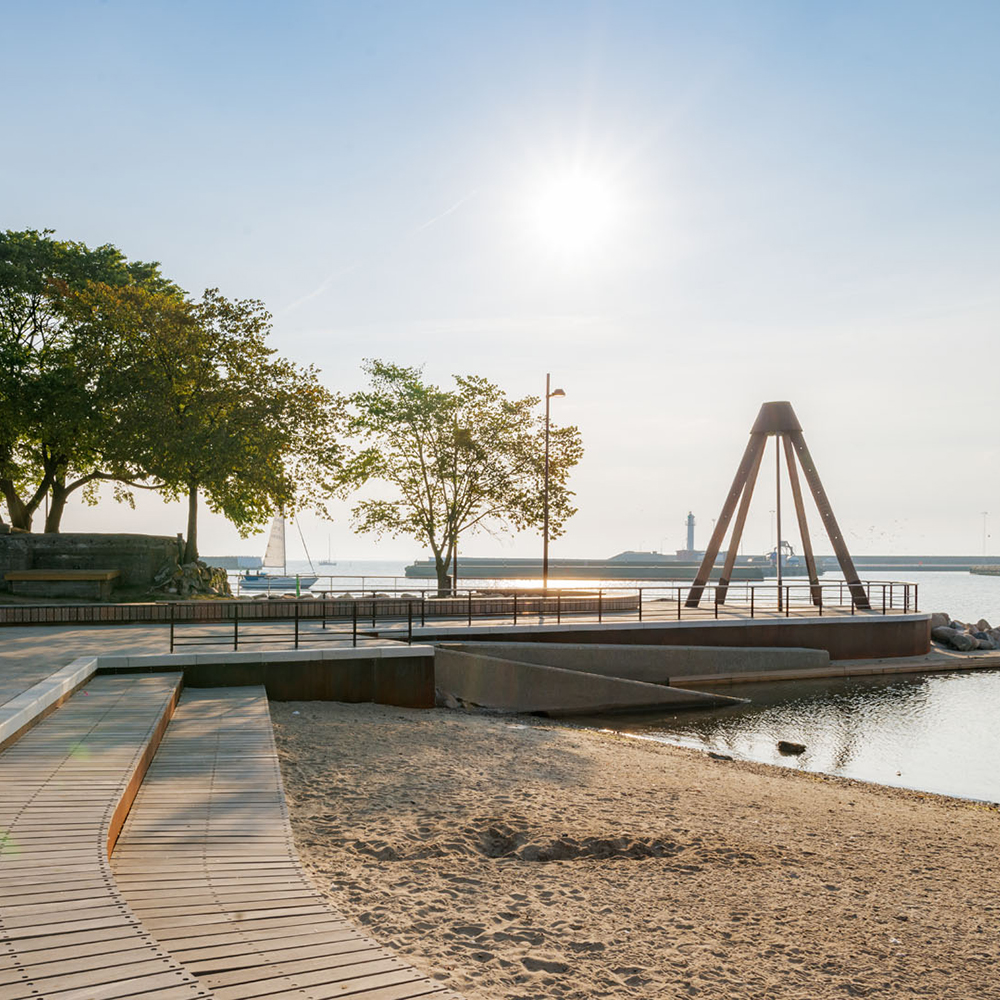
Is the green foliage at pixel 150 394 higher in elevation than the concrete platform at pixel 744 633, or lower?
higher

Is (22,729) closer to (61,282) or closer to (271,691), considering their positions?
(271,691)

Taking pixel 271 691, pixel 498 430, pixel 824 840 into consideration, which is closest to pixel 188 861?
pixel 824 840

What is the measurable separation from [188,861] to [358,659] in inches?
403

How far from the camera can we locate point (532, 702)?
20.2 meters

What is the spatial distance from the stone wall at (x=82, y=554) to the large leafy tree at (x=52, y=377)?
10.0 ft

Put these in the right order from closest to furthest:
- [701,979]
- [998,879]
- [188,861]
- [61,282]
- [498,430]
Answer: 1. [701,979]
2. [188,861]
3. [998,879]
4. [61,282]
5. [498,430]

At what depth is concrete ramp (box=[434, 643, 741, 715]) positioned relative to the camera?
19219mm

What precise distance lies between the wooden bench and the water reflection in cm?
1776

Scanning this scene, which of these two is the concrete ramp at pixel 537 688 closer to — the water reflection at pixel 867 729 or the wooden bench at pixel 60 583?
the water reflection at pixel 867 729

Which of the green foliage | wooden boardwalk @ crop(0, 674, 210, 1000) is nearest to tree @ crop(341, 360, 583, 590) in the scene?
the green foliage

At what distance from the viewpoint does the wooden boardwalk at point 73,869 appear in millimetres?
4293

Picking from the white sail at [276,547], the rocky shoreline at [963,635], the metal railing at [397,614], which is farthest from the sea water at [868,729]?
the white sail at [276,547]

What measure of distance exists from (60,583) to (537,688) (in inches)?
676

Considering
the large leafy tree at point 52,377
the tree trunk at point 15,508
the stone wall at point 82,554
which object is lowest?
the stone wall at point 82,554
